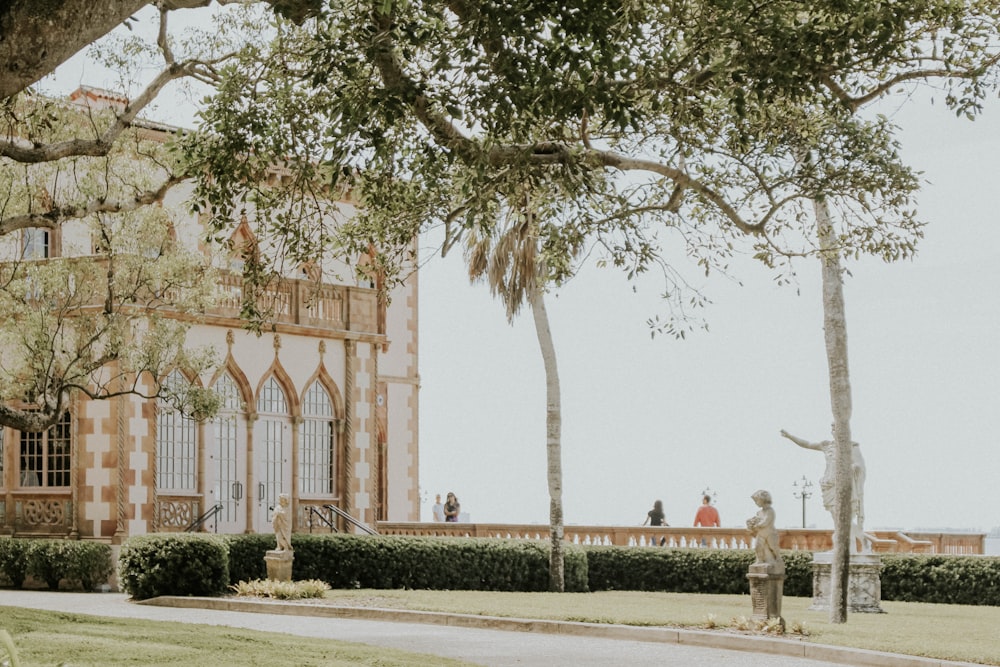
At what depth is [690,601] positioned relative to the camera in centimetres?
2422

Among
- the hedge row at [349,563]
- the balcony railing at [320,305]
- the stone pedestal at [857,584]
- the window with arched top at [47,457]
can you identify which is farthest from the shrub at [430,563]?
the stone pedestal at [857,584]

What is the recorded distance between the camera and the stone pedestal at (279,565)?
23406 millimetres

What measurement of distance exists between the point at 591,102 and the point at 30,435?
20404 mm

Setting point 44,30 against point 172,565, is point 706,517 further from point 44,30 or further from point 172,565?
→ point 44,30

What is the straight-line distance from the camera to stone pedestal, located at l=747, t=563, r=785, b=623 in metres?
16.6

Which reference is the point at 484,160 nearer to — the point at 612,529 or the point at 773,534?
the point at 773,534

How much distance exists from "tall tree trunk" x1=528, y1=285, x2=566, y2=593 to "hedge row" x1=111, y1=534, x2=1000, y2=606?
415 millimetres

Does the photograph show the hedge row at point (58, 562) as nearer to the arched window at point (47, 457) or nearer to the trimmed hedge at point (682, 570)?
the arched window at point (47, 457)

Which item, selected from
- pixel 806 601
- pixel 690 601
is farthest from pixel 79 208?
pixel 806 601

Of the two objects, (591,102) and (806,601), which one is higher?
(591,102)

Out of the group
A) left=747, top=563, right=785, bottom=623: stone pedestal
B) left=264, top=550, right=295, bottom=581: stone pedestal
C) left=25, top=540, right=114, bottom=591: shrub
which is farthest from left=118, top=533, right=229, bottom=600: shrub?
left=747, top=563, right=785, bottom=623: stone pedestal

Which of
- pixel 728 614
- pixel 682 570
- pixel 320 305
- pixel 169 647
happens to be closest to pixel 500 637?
pixel 728 614

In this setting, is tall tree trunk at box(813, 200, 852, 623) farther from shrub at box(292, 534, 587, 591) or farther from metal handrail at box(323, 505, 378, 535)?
metal handrail at box(323, 505, 378, 535)

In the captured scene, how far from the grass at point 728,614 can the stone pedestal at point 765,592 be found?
33 centimetres
